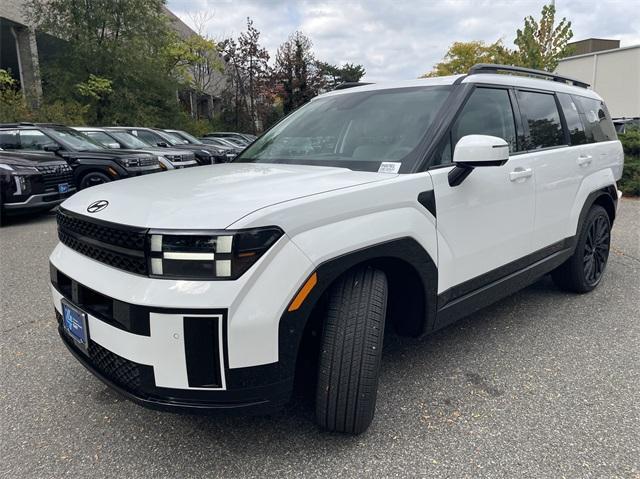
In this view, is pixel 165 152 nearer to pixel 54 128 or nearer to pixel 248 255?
pixel 54 128

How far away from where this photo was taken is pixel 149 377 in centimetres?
189

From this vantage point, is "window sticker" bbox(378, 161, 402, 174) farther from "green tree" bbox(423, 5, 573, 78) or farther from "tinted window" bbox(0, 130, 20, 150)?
"green tree" bbox(423, 5, 573, 78)

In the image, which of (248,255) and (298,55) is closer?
(248,255)

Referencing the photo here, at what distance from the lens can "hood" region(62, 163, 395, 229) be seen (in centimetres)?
188

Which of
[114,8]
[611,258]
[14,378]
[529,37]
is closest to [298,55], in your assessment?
[114,8]

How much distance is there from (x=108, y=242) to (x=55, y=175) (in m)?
7.15

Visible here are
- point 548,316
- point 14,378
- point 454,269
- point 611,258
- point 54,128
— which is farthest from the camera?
point 54,128

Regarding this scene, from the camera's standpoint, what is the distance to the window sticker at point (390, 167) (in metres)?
2.48

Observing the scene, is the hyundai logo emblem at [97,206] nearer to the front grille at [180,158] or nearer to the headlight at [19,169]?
the headlight at [19,169]

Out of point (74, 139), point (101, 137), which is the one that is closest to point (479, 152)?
point (74, 139)

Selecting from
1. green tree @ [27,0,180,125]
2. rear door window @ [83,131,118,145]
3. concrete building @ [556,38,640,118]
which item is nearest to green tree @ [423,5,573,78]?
concrete building @ [556,38,640,118]

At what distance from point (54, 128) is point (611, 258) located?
998 cm

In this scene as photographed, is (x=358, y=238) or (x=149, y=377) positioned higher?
(x=358, y=238)

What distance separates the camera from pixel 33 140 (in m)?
A: 9.12
